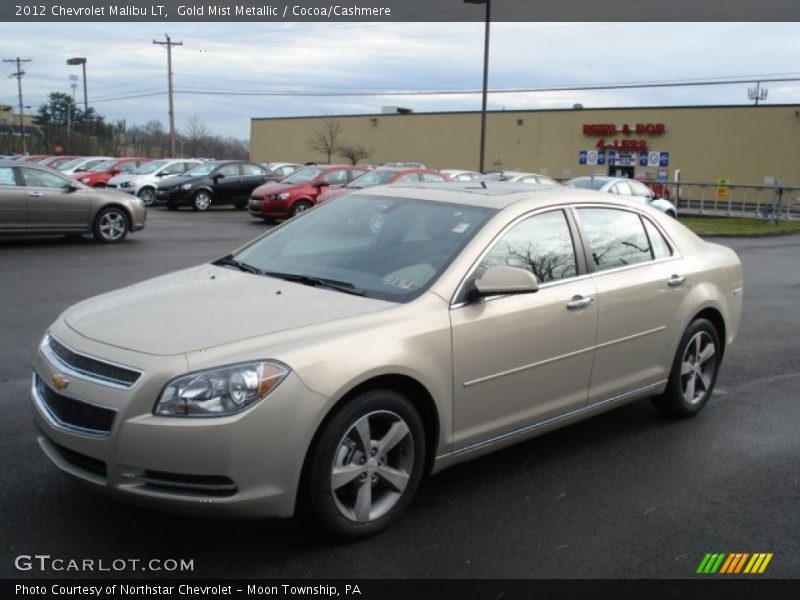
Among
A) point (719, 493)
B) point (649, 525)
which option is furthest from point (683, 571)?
point (719, 493)

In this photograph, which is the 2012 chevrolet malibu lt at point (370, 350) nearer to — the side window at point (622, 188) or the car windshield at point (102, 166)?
the side window at point (622, 188)

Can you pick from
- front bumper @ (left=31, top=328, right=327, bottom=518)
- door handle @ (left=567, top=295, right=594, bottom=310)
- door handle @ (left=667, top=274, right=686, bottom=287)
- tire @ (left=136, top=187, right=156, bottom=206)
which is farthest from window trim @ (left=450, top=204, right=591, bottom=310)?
tire @ (left=136, top=187, right=156, bottom=206)

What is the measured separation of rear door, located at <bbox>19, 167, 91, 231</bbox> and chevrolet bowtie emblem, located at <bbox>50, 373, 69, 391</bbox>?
38.2ft

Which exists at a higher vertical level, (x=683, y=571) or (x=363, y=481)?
(x=363, y=481)

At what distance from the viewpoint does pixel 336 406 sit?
3.44 meters

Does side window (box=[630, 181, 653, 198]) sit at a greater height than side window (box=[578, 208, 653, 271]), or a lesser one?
lesser

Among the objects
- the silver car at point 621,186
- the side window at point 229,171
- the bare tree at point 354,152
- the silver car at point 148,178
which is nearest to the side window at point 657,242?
the silver car at point 621,186

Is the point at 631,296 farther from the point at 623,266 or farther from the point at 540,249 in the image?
the point at 540,249

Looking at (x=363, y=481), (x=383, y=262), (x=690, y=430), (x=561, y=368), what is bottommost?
(x=690, y=430)

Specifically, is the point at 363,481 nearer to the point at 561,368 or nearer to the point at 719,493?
the point at 561,368

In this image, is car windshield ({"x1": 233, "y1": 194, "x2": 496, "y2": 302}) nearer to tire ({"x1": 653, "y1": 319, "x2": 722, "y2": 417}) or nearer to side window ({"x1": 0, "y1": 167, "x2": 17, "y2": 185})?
tire ({"x1": 653, "y1": 319, "x2": 722, "y2": 417})

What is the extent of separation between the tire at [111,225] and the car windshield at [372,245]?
10964 millimetres

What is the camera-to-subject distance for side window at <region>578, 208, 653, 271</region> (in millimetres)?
4871

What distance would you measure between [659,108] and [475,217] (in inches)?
1977
